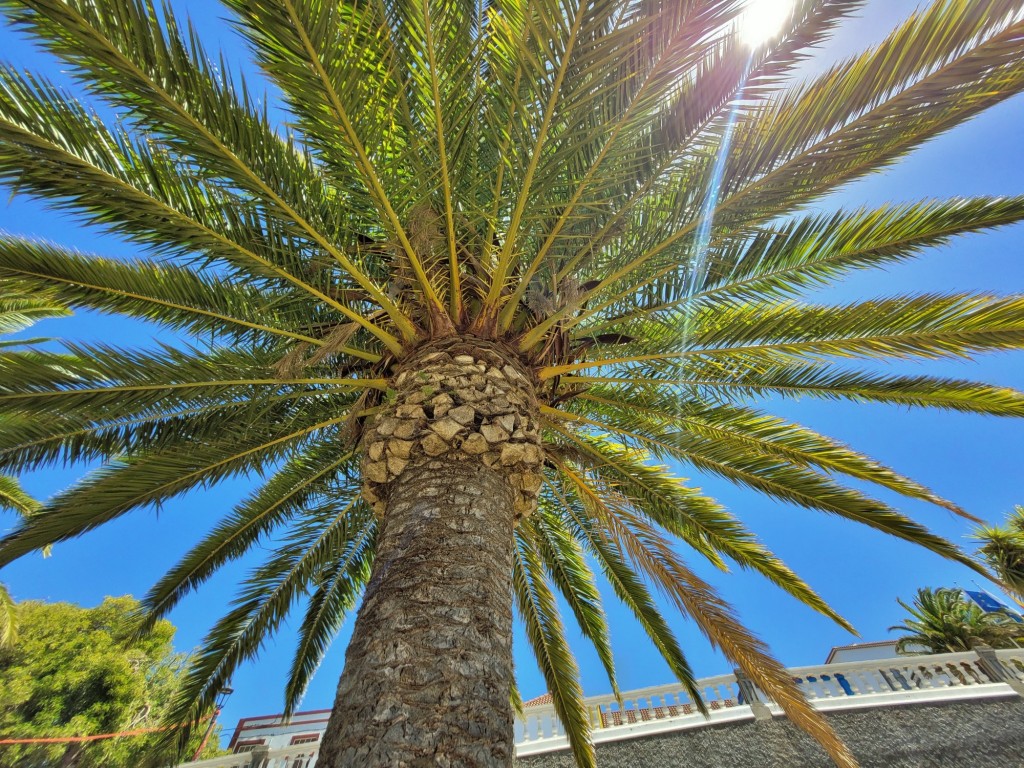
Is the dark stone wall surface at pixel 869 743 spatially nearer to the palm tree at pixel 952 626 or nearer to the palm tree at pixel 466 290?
the palm tree at pixel 466 290

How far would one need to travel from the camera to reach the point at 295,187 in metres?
3.50

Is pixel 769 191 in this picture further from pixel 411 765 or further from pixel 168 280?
pixel 168 280

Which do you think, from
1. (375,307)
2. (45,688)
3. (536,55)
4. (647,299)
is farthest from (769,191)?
(45,688)

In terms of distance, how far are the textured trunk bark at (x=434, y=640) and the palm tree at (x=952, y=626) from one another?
20.6 meters

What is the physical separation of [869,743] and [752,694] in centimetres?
185

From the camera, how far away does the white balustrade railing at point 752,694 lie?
9117 mm

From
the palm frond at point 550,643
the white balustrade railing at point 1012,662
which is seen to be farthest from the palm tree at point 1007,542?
the palm frond at point 550,643

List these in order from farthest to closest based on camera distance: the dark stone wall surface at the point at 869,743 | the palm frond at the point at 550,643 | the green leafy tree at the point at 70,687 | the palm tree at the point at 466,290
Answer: the green leafy tree at the point at 70,687 < the dark stone wall surface at the point at 869,743 < the palm frond at the point at 550,643 < the palm tree at the point at 466,290

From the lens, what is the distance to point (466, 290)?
424 centimetres

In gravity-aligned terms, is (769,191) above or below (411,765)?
above

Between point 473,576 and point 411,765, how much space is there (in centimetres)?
85

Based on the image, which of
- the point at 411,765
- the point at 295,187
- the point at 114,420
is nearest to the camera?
the point at 411,765

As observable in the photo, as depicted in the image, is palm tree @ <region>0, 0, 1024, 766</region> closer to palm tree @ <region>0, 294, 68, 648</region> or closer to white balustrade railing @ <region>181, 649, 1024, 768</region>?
white balustrade railing @ <region>181, 649, 1024, 768</region>

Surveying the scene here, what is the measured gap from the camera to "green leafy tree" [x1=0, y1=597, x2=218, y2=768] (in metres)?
14.7
